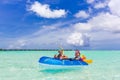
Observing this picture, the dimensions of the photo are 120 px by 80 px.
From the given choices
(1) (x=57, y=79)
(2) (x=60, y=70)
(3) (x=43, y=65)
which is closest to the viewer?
(1) (x=57, y=79)

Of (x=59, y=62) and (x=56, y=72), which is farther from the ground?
(x=59, y=62)

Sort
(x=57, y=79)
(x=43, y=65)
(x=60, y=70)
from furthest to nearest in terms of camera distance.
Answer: (x=43, y=65), (x=60, y=70), (x=57, y=79)

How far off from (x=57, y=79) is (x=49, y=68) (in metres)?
4.69

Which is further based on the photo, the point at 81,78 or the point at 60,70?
the point at 60,70

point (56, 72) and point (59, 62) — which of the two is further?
point (59, 62)

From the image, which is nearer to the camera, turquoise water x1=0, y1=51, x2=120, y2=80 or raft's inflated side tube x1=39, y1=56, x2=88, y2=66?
turquoise water x1=0, y1=51, x2=120, y2=80

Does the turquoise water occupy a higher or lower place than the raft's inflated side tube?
lower

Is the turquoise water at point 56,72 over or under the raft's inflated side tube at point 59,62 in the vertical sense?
under

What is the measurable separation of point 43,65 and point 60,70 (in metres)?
1.70

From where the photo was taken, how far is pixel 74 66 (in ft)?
59.5

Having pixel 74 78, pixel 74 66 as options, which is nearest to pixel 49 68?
pixel 74 66

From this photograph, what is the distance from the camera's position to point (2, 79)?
519 inches

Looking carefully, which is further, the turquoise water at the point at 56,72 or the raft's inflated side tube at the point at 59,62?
the raft's inflated side tube at the point at 59,62

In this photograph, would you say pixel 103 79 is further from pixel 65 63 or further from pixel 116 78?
pixel 65 63
